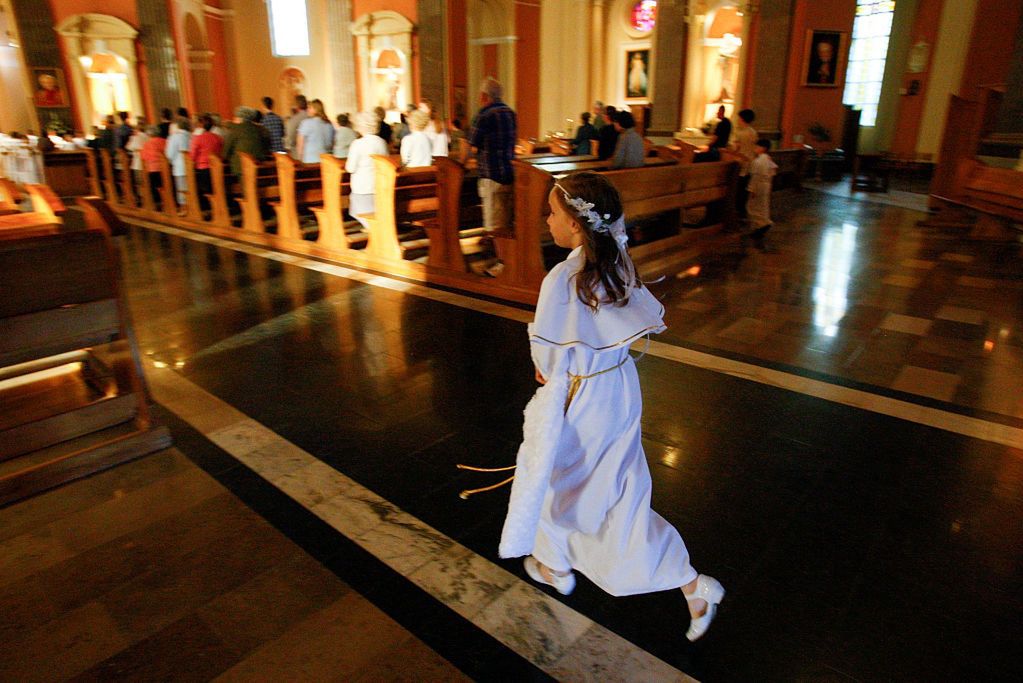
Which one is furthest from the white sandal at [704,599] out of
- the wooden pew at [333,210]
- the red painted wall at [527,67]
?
the red painted wall at [527,67]

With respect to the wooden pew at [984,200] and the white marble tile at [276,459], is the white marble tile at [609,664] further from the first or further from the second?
the wooden pew at [984,200]

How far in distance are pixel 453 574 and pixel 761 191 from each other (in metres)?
→ 7.64

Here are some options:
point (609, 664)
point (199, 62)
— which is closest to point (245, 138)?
point (609, 664)

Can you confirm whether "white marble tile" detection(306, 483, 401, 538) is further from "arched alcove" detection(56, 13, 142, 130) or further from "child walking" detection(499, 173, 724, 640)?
"arched alcove" detection(56, 13, 142, 130)

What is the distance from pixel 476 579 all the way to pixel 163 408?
236 centimetres

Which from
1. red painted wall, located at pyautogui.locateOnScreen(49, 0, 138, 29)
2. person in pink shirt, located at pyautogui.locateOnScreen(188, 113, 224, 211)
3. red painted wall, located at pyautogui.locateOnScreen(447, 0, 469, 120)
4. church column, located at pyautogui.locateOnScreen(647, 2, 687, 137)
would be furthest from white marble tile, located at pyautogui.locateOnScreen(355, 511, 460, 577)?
red painted wall, located at pyautogui.locateOnScreen(49, 0, 138, 29)

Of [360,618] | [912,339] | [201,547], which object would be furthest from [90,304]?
[912,339]

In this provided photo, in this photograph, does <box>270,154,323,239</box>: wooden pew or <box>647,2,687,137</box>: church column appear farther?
<box>647,2,687,137</box>: church column

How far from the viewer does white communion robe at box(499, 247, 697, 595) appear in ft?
6.06

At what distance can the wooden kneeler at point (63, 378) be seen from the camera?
274 cm

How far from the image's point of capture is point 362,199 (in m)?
7.23

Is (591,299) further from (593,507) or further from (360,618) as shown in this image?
A: (360,618)

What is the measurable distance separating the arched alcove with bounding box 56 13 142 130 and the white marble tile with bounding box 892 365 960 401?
20197mm

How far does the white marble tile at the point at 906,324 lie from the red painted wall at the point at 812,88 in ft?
36.1
